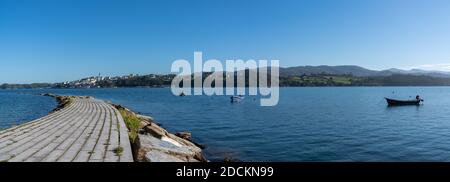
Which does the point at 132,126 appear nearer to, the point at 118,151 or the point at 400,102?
the point at 118,151

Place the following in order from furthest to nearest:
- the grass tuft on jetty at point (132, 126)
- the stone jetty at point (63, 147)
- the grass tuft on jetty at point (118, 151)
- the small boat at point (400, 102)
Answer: the small boat at point (400, 102) < the grass tuft on jetty at point (132, 126) < the grass tuft on jetty at point (118, 151) < the stone jetty at point (63, 147)

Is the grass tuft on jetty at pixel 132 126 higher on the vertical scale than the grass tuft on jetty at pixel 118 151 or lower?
lower

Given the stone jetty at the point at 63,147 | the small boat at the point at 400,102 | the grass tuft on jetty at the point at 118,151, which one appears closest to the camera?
the stone jetty at the point at 63,147

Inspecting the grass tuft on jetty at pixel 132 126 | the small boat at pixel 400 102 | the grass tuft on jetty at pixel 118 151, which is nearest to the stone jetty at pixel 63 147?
the grass tuft on jetty at pixel 118 151

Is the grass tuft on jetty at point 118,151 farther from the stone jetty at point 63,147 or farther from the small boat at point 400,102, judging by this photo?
the small boat at point 400,102

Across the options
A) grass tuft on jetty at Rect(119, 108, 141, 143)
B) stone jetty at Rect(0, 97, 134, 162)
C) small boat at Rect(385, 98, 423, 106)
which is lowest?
small boat at Rect(385, 98, 423, 106)

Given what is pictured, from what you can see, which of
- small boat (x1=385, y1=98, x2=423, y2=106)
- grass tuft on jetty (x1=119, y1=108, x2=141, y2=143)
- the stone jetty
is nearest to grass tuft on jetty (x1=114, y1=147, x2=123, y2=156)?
the stone jetty

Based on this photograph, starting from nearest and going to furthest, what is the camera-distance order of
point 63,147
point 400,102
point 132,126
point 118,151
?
point 118,151 < point 63,147 < point 132,126 < point 400,102

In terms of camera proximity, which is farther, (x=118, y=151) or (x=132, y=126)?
(x=132, y=126)

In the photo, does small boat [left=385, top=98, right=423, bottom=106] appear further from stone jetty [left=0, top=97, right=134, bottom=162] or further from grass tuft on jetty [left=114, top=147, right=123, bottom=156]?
grass tuft on jetty [left=114, top=147, right=123, bottom=156]

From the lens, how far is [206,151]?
23891 mm

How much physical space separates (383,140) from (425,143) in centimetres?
291

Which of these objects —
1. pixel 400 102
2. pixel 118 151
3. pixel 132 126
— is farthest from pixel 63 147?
pixel 400 102
